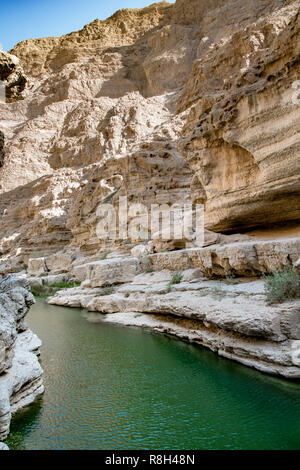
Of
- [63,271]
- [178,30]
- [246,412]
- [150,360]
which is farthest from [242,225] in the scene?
[178,30]

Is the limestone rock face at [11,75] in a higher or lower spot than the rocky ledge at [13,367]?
higher

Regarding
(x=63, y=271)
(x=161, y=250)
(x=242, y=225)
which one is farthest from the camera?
(x=63, y=271)

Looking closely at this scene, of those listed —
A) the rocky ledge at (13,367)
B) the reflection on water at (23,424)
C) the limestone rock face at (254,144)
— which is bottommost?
the reflection on water at (23,424)

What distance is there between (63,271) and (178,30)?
40.6m

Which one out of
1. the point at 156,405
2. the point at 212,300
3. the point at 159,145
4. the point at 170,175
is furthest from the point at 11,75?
the point at 159,145

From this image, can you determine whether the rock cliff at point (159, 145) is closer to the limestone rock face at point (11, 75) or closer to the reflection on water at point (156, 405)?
the limestone rock face at point (11, 75)

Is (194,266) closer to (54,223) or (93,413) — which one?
(93,413)

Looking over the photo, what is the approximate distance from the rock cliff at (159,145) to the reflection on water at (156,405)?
2.64ft

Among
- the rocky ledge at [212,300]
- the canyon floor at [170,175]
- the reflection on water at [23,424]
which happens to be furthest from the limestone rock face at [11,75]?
the rocky ledge at [212,300]

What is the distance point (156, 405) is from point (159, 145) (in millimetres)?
19848

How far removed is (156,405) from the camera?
4676 mm

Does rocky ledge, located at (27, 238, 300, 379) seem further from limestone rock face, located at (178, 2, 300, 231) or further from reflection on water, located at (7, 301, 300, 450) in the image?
limestone rock face, located at (178, 2, 300, 231)

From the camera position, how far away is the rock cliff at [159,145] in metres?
7.80
